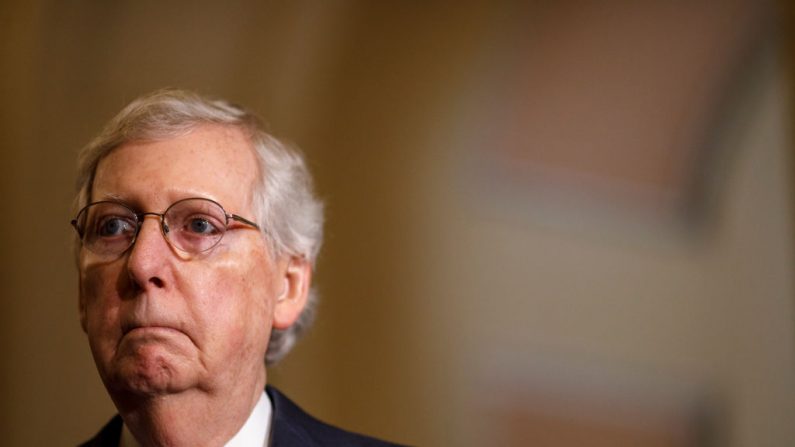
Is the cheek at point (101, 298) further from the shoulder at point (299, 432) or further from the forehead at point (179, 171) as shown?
the shoulder at point (299, 432)

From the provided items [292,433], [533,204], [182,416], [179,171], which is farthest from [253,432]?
[533,204]

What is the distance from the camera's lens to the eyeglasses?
1.85 m

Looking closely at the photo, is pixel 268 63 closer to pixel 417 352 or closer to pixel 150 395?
pixel 417 352

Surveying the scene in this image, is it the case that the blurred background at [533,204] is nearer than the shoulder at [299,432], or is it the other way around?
the shoulder at [299,432]

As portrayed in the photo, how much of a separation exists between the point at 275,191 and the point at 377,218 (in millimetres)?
1340

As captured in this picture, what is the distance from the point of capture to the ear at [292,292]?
208 cm

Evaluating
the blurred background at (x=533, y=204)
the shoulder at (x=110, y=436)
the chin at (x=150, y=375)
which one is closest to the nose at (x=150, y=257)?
the chin at (x=150, y=375)

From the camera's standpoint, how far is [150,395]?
179 cm

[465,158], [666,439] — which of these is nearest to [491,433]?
[666,439]

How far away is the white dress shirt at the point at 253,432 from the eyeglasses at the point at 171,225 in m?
0.39

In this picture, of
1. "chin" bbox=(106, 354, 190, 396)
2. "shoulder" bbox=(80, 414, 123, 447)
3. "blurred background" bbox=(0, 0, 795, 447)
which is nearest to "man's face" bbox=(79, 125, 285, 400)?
"chin" bbox=(106, 354, 190, 396)

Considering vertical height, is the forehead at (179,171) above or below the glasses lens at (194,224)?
above

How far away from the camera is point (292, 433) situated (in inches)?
81.8

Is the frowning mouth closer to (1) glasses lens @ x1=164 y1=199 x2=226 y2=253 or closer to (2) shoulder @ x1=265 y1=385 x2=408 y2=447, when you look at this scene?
(1) glasses lens @ x1=164 y1=199 x2=226 y2=253
